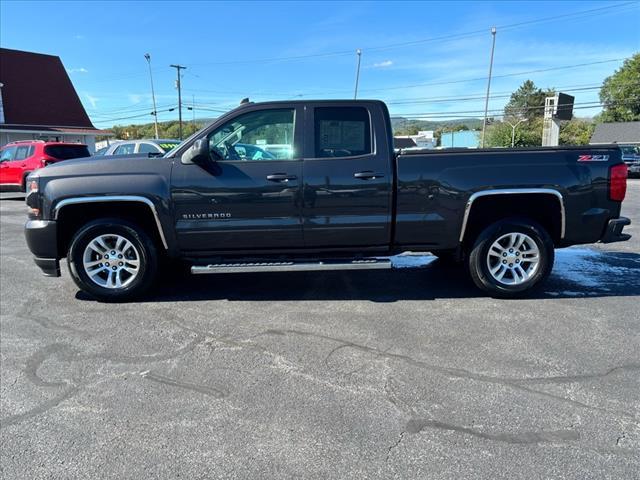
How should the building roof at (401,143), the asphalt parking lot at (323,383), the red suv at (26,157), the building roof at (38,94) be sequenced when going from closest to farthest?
1. the asphalt parking lot at (323,383)
2. the building roof at (401,143)
3. the red suv at (26,157)
4. the building roof at (38,94)

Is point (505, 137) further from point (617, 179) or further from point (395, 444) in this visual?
point (395, 444)

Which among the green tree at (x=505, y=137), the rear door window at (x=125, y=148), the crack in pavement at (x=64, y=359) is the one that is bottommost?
the crack in pavement at (x=64, y=359)

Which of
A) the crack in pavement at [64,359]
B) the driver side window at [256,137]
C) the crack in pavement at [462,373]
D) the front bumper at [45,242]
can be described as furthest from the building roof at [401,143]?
the front bumper at [45,242]

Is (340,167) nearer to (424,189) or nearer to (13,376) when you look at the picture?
(424,189)

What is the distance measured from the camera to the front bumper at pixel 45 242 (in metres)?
4.89

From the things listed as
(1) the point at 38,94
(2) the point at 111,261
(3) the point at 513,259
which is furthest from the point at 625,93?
(2) the point at 111,261

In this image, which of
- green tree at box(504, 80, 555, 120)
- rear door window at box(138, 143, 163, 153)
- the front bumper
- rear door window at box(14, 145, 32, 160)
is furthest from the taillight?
green tree at box(504, 80, 555, 120)

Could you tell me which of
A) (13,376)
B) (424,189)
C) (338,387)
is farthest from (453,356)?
(13,376)

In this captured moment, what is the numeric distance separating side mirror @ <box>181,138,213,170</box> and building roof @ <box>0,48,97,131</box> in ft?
110

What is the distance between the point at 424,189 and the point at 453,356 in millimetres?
1839

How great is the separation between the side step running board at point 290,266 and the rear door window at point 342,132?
1120 millimetres

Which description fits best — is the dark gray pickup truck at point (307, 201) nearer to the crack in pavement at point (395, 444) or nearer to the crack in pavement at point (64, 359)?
the crack in pavement at point (64, 359)

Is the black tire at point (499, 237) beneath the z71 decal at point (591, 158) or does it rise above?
beneath

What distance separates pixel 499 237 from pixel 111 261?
416cm
